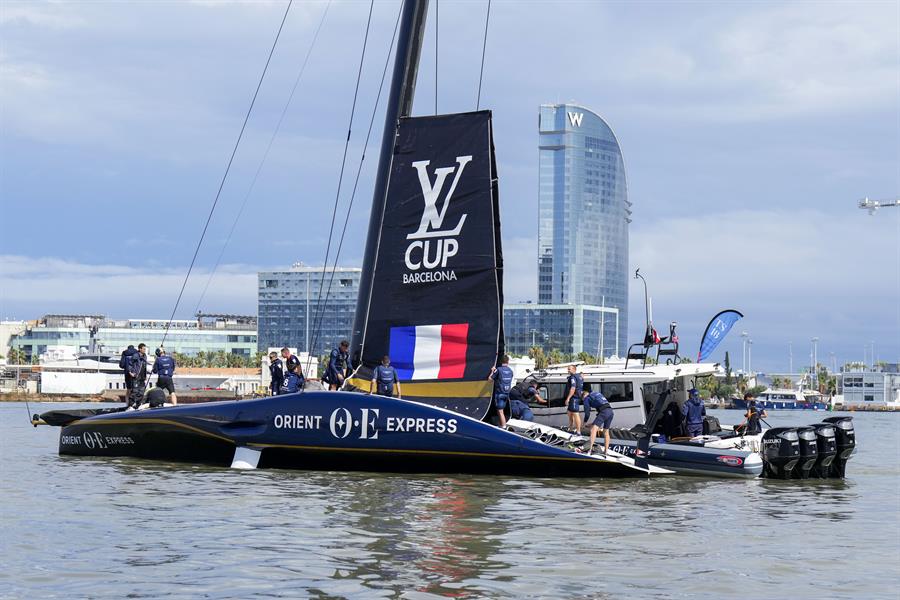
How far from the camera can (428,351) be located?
61.1 feet

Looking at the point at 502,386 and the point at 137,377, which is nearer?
the point at 502,386

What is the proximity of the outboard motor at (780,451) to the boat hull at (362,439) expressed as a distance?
104 inches

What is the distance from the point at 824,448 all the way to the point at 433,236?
7962 millimetres

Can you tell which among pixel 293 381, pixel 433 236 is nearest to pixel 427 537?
pixel 433 236

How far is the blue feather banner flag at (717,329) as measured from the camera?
2380 centimetres

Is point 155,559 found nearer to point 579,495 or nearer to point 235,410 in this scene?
point 579,495

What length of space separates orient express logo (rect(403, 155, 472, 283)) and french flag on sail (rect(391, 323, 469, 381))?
83 cm

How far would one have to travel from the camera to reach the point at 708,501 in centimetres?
1611

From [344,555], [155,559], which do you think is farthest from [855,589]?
[155,559]

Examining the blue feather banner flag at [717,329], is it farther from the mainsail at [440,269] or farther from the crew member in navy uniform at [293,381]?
the crew member in navy uniform at [293,381]

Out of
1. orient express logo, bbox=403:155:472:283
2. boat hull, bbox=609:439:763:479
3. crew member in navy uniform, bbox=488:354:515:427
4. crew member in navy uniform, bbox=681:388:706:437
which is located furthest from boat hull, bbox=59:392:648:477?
crew member in navy uniform, bbox=681:388:706:437

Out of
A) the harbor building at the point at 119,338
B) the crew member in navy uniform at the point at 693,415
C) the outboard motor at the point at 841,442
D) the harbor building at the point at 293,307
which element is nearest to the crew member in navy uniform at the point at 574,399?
the crew member in navy uniform at the point at 693,415

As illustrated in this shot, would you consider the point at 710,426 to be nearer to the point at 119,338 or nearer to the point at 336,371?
the point at 336,371

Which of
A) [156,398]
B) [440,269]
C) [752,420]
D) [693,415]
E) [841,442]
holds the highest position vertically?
[440,269]
